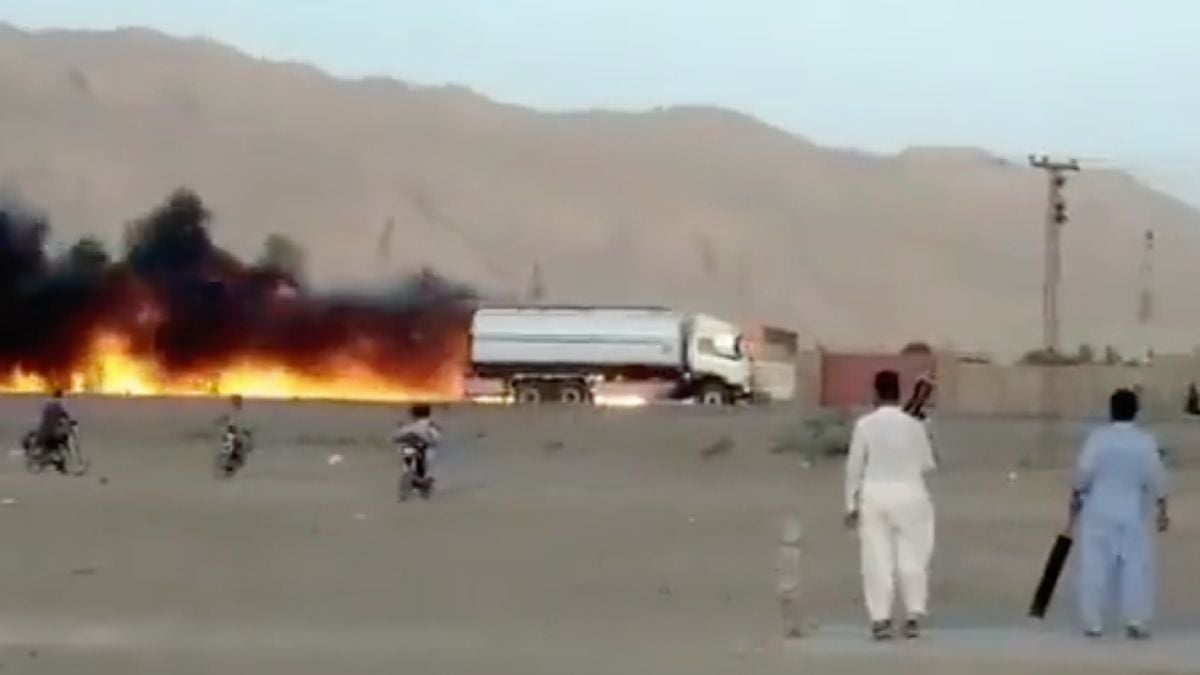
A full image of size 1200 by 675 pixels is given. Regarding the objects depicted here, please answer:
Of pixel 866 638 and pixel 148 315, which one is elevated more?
pixel 148 315

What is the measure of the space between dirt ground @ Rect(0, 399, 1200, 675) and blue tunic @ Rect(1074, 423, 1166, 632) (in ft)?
0.99

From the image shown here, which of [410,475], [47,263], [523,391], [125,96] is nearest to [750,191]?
[125,96]

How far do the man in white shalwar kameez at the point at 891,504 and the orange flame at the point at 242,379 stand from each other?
172 feet

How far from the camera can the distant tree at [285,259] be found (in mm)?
75375

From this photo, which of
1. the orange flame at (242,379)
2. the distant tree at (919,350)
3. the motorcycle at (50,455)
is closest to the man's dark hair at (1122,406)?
the distant tree at (919,350)

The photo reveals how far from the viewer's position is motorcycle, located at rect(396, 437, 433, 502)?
30.9 metres

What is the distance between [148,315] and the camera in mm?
69500

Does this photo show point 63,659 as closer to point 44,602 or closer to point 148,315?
point 44,602

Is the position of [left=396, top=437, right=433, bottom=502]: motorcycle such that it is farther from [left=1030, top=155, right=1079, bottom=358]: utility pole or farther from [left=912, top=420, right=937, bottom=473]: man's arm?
[left=1030, top=155, right=1079, bottom=358]: utility pole

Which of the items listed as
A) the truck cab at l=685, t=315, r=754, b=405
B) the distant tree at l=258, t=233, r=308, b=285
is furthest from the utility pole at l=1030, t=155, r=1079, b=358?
the distant tree at l=258, t=233, r=308, b=285

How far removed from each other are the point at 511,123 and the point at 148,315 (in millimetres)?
57074

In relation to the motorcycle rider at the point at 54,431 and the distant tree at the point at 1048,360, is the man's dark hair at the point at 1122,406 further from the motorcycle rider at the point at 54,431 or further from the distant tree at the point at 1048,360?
the distant tree at the point at 1048,360

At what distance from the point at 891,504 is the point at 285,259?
63.4 meters

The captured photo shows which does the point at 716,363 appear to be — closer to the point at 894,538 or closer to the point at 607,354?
the point at 607,354
